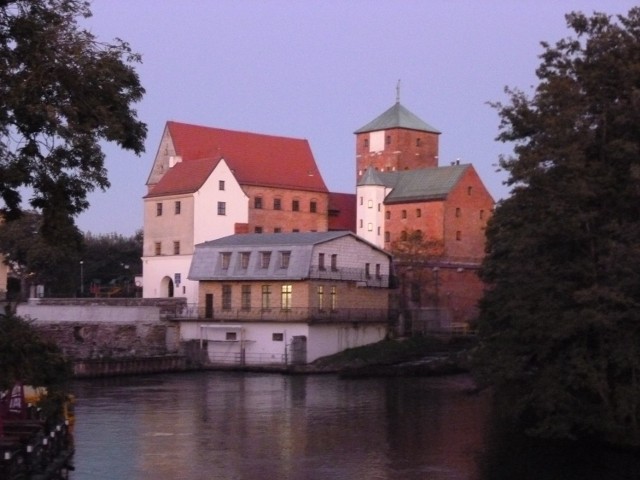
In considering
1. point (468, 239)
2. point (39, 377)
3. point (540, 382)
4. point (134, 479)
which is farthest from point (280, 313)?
point (39, 377)

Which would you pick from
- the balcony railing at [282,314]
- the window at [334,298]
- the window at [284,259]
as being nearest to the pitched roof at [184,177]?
the balcony railing at [282,314]

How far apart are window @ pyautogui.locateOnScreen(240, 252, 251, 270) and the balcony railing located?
269cm

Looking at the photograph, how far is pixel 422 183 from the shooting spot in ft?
296

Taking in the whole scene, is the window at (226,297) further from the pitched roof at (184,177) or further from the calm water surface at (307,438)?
the calm water surface at (307,438)

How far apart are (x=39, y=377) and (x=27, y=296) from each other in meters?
71.6

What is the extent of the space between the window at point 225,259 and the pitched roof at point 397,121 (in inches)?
1793

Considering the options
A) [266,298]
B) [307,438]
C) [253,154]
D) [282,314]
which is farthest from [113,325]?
[307,438]

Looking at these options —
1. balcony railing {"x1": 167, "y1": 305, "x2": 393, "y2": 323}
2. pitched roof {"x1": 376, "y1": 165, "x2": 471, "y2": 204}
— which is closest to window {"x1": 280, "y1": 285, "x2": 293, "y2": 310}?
balcony railing {"x1": 167, "y1": 305, "x2": 393, "y2": 323}

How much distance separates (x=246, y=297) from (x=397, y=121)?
160 ft

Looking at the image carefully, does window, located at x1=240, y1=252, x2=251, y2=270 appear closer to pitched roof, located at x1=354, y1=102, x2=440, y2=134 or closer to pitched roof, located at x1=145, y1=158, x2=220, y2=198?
pitched roof, located at x1=145, y1=158, x2=220, y2=198

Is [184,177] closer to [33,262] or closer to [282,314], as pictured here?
[33,262]

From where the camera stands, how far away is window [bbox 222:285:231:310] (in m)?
66.2

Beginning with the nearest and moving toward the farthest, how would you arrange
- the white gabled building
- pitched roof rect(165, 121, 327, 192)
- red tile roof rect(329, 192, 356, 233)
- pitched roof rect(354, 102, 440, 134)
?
the white gabled building
pitched roof rect(165, 121, 327, 192)
red tile roof rect(329, 192, 356, 233)
pitched roof rect(354, 102, 440, 134)

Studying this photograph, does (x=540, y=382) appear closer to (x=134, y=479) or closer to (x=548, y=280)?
(x=548, y=280)
